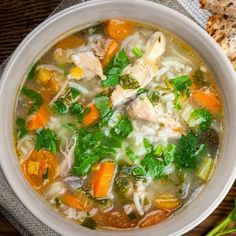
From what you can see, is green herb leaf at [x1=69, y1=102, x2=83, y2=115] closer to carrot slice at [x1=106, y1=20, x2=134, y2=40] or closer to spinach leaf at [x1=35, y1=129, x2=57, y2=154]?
spinach leaf at [x1=35, y1=129, x2=57, y2=154]

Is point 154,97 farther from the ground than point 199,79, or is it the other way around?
point 199,79

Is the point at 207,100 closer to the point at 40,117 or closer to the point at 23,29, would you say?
the point at 40,117

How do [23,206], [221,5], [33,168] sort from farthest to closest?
[23,206], [221,5], [33,168]

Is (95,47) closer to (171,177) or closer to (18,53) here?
(18,53)

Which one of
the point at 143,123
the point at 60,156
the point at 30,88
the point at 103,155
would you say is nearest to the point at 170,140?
the point at 143,123

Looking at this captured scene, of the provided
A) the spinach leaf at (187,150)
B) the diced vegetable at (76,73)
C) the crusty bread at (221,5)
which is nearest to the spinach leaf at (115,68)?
the diced vegetable at (76,73)

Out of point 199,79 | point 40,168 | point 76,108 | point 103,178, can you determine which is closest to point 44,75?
point 76,108

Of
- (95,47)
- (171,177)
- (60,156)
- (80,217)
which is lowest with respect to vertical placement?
(80,217)
